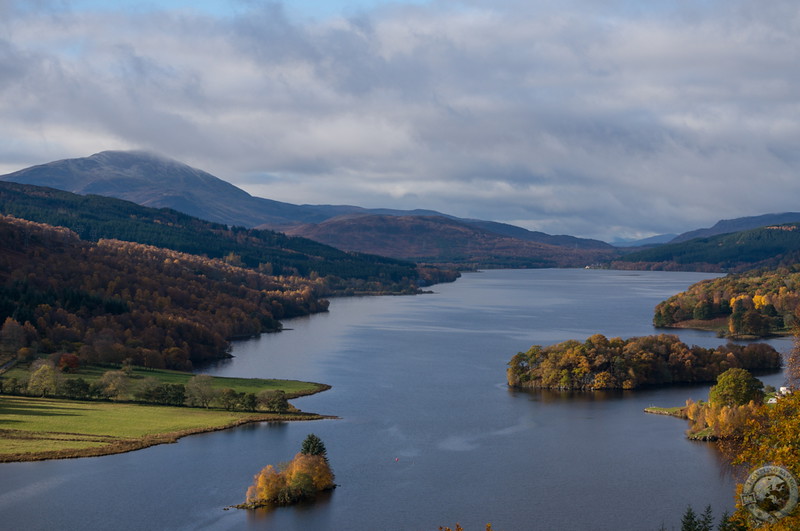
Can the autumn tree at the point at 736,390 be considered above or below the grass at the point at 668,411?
above

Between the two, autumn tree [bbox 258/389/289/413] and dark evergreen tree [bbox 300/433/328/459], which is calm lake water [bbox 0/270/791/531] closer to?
dark evergreen tree [bbox 300/433/328/459]

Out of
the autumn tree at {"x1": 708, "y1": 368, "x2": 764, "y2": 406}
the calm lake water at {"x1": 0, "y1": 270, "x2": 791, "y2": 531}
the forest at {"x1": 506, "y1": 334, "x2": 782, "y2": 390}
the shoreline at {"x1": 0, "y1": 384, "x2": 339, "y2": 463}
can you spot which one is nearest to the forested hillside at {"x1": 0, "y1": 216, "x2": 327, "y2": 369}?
the calm lake water at {"x1": 0, "y1": 270, "x2": 791, "y2": 531}

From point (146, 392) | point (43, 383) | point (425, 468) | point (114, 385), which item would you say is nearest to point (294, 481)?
point (425, 468)

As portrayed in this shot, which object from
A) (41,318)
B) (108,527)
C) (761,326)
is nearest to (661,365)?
(761,326)

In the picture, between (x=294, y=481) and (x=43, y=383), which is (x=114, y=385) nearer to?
(x=43, y=383)

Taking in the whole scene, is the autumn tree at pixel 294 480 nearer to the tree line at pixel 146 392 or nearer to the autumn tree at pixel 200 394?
the tree line at pixel 146 392

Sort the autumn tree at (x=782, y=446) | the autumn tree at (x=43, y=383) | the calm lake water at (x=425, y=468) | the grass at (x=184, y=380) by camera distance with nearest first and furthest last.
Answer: the autumn tree at (x=782, y=446)
the calm lake water at (x=425, y=468)
the autumn tree at (x=43, y=383)
the grass at (x=184, y=380)

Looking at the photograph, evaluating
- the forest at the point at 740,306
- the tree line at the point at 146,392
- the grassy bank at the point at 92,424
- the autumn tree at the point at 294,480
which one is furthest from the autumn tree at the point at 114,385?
the forest at the point at 740,306
